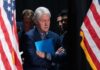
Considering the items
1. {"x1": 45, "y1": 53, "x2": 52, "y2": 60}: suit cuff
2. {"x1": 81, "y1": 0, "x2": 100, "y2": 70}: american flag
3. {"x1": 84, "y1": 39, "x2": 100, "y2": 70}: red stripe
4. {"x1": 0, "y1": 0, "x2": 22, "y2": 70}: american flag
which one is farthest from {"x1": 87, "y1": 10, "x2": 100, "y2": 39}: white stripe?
{"x1": 0, "y1": 0, "x2": 22, "y2": 70}: american flag

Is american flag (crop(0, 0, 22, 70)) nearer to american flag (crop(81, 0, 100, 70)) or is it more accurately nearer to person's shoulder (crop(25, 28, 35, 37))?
person's shoulder (crop(25, 28, 35, 37))

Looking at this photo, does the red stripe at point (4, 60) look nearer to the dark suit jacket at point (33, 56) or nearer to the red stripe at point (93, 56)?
the dark suit jacket at point (33, 56)

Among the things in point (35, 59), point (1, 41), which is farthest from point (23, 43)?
point (1, 41)

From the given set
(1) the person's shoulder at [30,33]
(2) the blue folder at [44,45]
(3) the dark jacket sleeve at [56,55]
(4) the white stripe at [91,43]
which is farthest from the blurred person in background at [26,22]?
(4) the white stripe at [91,43]

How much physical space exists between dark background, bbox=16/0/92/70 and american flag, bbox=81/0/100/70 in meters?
0.54

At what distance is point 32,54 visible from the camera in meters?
4.46

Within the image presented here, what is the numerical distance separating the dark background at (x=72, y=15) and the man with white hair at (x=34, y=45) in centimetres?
34

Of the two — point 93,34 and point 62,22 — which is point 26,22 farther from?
point 93,34

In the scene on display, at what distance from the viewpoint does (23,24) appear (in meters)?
4.75

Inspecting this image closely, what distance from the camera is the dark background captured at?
488 centimetres

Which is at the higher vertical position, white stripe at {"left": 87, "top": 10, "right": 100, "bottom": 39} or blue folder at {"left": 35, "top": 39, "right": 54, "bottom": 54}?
white stripe at {"left": 87, "top": 10, "right": 100, "bottom": 39}

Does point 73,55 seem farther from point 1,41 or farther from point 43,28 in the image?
point 1,41

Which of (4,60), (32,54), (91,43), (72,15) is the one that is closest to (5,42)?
(4,60)

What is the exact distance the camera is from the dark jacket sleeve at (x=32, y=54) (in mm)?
4457
